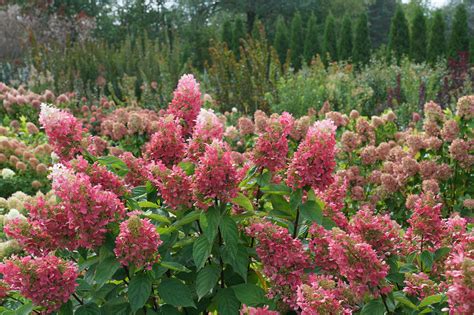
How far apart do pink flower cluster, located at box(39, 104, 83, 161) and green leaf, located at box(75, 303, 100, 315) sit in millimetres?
632

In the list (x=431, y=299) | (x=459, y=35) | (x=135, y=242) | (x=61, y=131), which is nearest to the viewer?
(x=431, y=299)

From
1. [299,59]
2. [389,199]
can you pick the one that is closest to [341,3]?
[299,59]

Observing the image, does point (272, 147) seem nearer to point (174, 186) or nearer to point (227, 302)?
point (174, 186)

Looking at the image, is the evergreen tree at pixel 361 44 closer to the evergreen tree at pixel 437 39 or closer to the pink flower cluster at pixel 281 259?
the evergreen tree at pixel 437 39

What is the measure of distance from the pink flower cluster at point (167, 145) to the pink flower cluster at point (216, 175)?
1.43 feet

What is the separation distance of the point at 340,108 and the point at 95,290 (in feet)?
24.3

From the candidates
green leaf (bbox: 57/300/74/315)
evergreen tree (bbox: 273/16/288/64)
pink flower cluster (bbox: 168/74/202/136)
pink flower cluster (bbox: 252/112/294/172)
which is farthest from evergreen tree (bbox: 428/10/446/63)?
green leaf (bbox: 57/300/74/315)

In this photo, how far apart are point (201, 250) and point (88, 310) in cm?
44

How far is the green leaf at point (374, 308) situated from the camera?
155 cm

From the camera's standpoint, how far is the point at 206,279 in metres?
1.80

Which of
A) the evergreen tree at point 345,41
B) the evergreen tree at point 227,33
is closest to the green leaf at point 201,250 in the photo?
the evergreen tree at point 345,41

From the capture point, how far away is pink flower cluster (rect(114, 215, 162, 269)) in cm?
164

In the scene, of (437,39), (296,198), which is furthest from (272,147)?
(437,39)

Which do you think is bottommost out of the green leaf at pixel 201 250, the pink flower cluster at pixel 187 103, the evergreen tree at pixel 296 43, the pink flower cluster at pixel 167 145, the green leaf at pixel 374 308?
the evergreen tree at pixel 296 43
